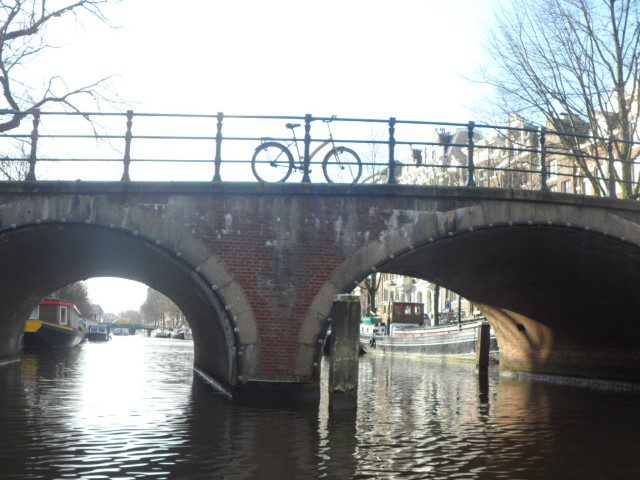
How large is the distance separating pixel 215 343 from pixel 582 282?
9.03 meters

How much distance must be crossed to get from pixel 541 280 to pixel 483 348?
7.99 meters

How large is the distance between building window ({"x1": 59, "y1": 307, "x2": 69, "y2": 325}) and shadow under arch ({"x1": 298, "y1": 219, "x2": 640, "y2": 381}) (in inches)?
918

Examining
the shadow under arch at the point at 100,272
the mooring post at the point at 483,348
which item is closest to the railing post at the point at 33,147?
the shadow under arch at the point at 100,272

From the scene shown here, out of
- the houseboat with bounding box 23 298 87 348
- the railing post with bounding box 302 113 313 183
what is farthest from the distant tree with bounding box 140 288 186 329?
the railing post with bounding box 302 113 313 183

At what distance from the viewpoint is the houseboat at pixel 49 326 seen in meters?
34.2

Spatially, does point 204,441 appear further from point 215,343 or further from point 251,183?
point 215,343

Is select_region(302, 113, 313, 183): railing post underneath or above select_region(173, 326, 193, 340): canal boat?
above

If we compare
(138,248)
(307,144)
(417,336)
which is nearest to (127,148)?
(138,248)

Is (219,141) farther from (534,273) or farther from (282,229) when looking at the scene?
(534,273)

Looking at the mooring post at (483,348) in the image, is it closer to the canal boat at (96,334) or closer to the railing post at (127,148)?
the railing post at (127,148)

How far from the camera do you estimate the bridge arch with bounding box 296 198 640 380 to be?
14250 mm

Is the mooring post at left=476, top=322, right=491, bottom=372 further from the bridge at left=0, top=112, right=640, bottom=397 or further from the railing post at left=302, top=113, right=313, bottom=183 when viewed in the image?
the railing post at left=302, top=113, right=313, bottom=183

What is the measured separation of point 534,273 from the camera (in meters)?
18.4

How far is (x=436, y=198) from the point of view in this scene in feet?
47.5
